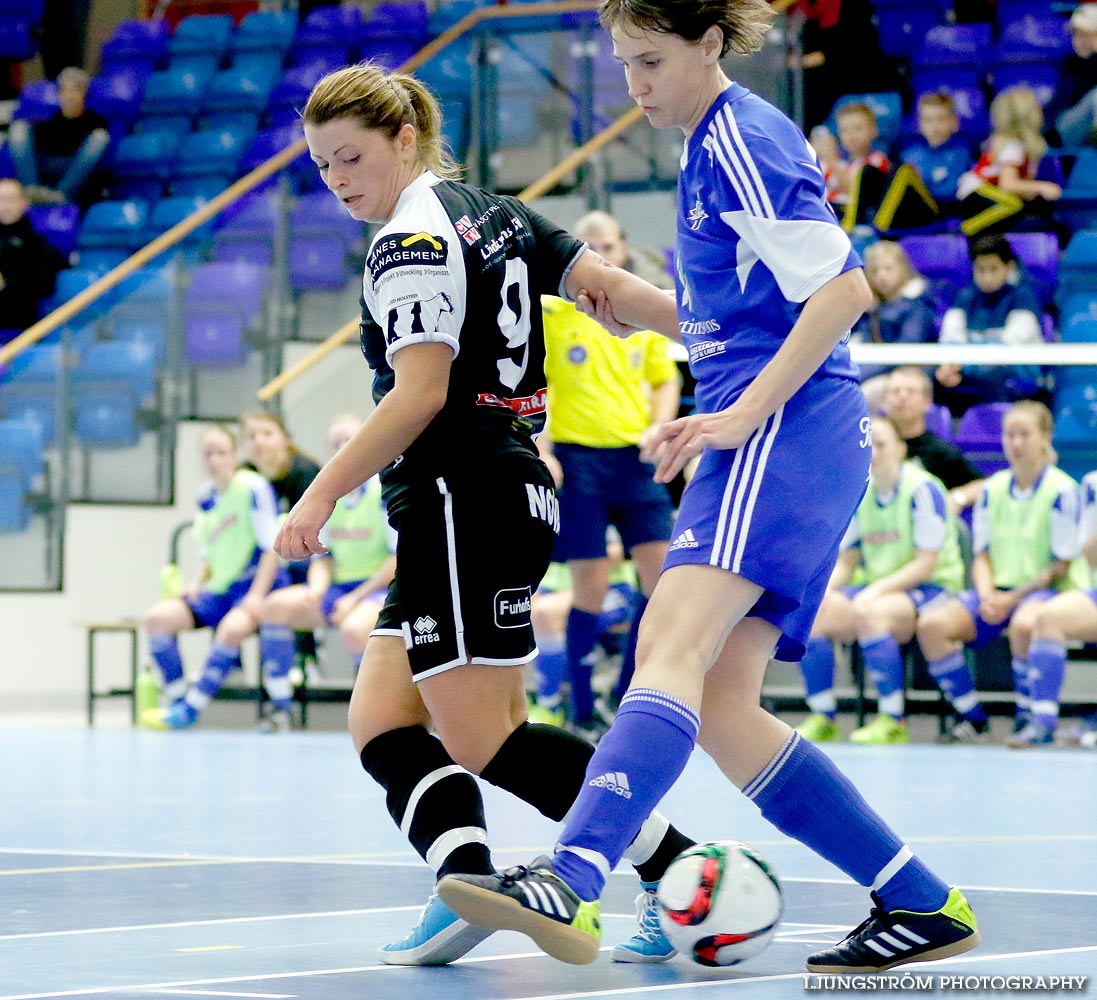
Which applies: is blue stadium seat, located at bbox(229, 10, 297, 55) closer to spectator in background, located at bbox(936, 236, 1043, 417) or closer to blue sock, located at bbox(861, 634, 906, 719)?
spectator in background, located at bbox(936, 236, 1043, 417)

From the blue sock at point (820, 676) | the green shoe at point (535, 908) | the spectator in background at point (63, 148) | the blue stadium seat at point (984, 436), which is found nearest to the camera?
the green shoe at point (535, 908)

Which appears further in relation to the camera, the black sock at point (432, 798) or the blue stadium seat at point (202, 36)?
the blue stadium seat at point (202, 36)

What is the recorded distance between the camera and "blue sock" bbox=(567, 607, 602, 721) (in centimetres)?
848

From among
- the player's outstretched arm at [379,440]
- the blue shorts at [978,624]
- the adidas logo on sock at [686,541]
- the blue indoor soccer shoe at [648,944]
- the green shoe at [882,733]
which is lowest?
the green shoe at [882,733]

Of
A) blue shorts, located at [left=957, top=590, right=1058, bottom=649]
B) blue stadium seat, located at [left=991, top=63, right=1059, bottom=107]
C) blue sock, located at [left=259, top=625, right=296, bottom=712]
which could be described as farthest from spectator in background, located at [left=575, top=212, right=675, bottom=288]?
blue stadium seat, located at [left=991, top=63, right=1059, bottom=107]

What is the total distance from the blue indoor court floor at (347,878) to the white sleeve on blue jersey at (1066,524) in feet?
3.80

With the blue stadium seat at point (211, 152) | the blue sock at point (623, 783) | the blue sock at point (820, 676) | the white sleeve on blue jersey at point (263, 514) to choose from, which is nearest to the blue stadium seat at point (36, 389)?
the white sleeve on blue jersey at point (263, 514)

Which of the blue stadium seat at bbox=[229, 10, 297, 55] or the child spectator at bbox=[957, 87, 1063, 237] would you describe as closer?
the child spectator at bbox=[957, 87, 1063, 237]

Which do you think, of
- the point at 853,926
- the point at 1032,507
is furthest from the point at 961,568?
the point at 853,926

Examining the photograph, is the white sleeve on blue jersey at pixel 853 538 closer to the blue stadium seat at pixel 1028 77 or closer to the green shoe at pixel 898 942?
the blue stadium seat at pixel 1028 77

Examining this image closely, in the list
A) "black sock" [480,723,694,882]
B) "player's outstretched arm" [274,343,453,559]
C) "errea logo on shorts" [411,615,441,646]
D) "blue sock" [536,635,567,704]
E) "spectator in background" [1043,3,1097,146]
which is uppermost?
"spectator in background" [1043,3,1097,146]

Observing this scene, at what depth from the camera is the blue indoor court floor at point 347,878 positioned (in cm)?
311

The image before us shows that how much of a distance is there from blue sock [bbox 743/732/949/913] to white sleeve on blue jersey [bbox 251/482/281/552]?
24.9 ft

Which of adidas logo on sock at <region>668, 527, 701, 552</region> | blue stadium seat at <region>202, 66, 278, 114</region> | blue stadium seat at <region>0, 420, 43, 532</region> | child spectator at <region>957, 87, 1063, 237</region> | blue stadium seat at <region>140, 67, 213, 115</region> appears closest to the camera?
adidas logo on sock at <region>668, 527, 701, 552</region>
